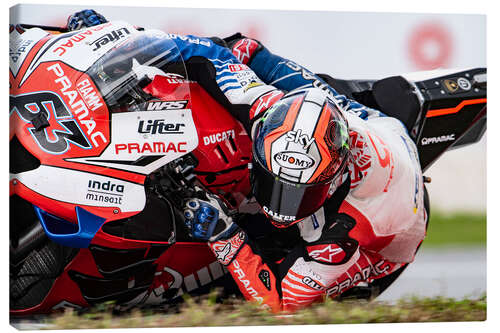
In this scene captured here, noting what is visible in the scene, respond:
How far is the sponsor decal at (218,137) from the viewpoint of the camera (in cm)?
271

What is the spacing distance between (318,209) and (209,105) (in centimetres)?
55

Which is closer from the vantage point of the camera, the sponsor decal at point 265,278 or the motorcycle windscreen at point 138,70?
the motorcycle windscreen at point 138,70

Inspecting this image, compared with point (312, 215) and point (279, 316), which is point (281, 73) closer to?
point (312, 215)

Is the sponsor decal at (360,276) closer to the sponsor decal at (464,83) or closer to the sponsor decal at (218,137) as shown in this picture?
the sponsor decal at (218,137)

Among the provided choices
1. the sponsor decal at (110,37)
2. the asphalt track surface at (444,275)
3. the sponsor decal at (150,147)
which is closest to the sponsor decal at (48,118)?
the sponsor decal at (150,147)

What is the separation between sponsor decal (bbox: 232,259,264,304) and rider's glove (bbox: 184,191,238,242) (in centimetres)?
13

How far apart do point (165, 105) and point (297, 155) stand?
0.48 metres

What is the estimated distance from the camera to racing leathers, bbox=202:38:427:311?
8.84 feet

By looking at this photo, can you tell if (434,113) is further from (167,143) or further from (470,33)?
(167,143)

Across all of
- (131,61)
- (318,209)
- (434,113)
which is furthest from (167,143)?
(434,113)

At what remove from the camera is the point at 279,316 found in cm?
266

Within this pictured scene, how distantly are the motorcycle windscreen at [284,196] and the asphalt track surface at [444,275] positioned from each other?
2.02ft

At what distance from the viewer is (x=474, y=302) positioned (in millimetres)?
2912

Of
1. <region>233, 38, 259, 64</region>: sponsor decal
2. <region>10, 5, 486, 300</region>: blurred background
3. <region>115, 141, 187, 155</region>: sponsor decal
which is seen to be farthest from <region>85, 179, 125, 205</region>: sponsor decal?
<region>233, 38, 259, 64</region>: sponsor decal
